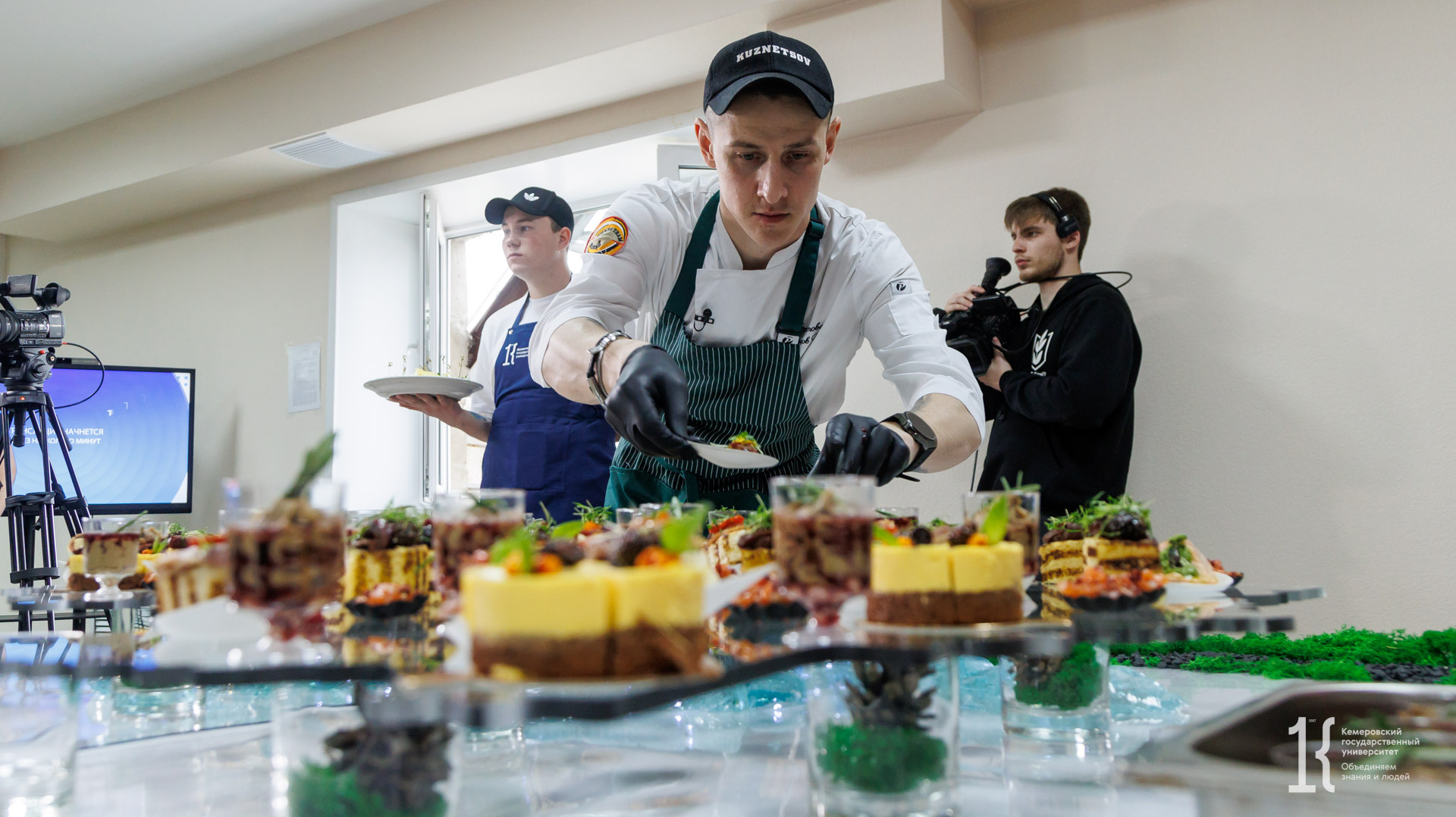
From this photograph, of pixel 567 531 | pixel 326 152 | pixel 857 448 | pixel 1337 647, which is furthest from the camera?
pixel 326 152

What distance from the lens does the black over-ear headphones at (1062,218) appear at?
3.33m

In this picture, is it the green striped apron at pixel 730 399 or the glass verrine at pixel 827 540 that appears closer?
the glass verrine at pixel 827 540

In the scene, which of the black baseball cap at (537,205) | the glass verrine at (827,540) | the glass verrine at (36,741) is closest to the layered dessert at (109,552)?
the glass verrine at (36,741)

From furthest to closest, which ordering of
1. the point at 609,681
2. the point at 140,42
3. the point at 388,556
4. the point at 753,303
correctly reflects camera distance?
the point at 140,42
the point at 753,303
the point at 388,556
the point at 609,681

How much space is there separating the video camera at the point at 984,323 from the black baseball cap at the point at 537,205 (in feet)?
4.59

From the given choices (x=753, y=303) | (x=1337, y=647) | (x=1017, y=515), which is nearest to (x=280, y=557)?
(x=1017, y=515)

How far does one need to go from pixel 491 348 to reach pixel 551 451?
0.58m

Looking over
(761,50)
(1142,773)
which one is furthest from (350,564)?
(761,50)

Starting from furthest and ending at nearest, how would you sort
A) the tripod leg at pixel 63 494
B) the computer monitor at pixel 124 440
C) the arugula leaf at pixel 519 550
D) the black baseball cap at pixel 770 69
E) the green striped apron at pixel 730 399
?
the computer monitor at pixel 124 440
the tripod leg at pixel 63 494
the green striped apron at pixel 730 399
the black baseball cap at pixel 770 69
the arugula leaf at pixel 519 550

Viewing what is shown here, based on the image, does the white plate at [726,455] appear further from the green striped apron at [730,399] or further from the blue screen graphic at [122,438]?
the blue screen graphic at [122,438]

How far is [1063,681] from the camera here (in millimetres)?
1135

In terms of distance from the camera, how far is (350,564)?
1255 millimetres

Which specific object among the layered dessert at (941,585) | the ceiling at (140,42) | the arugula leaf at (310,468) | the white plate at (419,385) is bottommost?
the layered dessert at (941,585)

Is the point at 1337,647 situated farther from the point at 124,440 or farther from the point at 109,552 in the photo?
the point at 124,440
